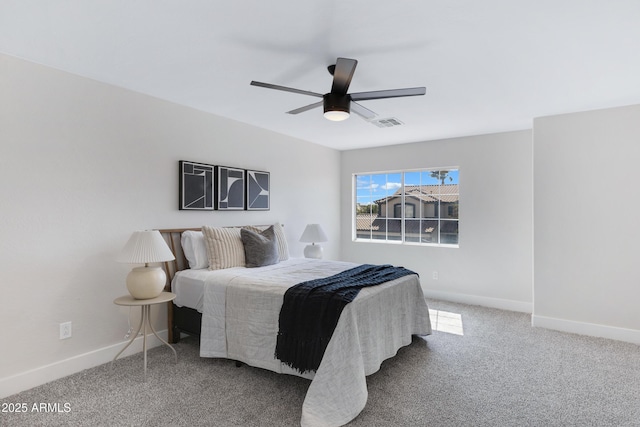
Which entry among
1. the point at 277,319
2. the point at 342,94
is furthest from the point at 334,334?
the point at 342,94

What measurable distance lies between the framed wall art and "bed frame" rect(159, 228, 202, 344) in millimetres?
988

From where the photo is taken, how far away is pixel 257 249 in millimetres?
3623

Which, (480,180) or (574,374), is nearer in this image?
(574,374)

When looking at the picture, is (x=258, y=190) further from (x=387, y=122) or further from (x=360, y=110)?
(x=360, y=110)

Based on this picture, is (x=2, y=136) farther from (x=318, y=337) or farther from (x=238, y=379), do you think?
(x=318, y=337)

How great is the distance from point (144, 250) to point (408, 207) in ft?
13.5

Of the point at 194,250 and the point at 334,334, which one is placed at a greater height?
the point at 194,250

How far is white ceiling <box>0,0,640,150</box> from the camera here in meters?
1.90

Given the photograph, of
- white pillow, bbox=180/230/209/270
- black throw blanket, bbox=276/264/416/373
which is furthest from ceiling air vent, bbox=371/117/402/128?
white pillow, bbox=180/230/209/270

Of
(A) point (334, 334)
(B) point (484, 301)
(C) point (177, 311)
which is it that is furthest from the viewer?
(B) point (484, 301)

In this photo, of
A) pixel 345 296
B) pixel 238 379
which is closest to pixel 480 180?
pixel 345 296

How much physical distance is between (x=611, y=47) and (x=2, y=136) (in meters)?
4.28

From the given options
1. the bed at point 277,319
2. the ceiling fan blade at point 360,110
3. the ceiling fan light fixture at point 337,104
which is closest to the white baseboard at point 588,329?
the bed at point 277,319

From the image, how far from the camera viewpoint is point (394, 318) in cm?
298
